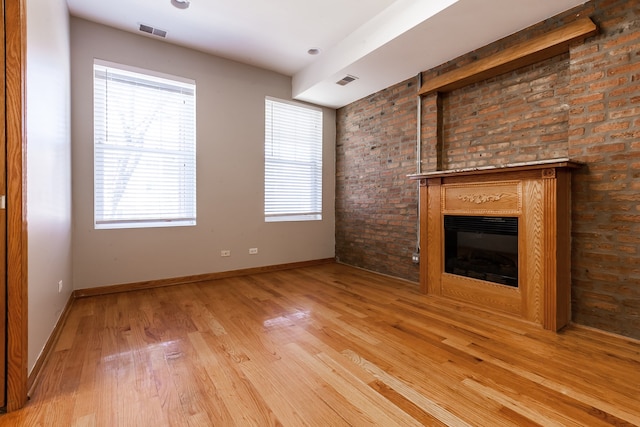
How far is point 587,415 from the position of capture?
4.78ft

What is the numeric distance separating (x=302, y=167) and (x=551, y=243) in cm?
352

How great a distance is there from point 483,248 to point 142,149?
4044mm

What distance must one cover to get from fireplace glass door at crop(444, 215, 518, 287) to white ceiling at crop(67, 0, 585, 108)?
5.98 feet

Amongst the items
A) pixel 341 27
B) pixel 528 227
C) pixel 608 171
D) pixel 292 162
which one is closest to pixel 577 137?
pixel 608 171

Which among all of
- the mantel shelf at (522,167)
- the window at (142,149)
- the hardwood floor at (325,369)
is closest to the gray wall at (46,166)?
the hardwood floor at (325,369)

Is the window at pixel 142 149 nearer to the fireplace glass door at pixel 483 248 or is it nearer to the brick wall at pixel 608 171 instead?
the fireplace glass door at pixel 483 248

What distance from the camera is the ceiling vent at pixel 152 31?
347 cm

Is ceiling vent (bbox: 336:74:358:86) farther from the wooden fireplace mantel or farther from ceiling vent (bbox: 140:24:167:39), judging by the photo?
ceiling vent (bbox: 140:24:167:39)

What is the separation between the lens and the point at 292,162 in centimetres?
492

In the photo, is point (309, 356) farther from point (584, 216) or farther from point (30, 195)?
point (584, 216)

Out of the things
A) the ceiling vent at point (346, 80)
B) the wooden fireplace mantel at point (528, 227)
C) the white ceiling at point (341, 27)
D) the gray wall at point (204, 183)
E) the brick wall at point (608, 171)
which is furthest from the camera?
the ceiling vent at point (346, 80)

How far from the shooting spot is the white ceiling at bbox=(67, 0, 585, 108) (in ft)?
8.93

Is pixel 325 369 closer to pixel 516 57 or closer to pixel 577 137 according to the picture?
pixel 577 137

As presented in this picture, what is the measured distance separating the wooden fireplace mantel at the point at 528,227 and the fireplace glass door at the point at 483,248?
62mm
